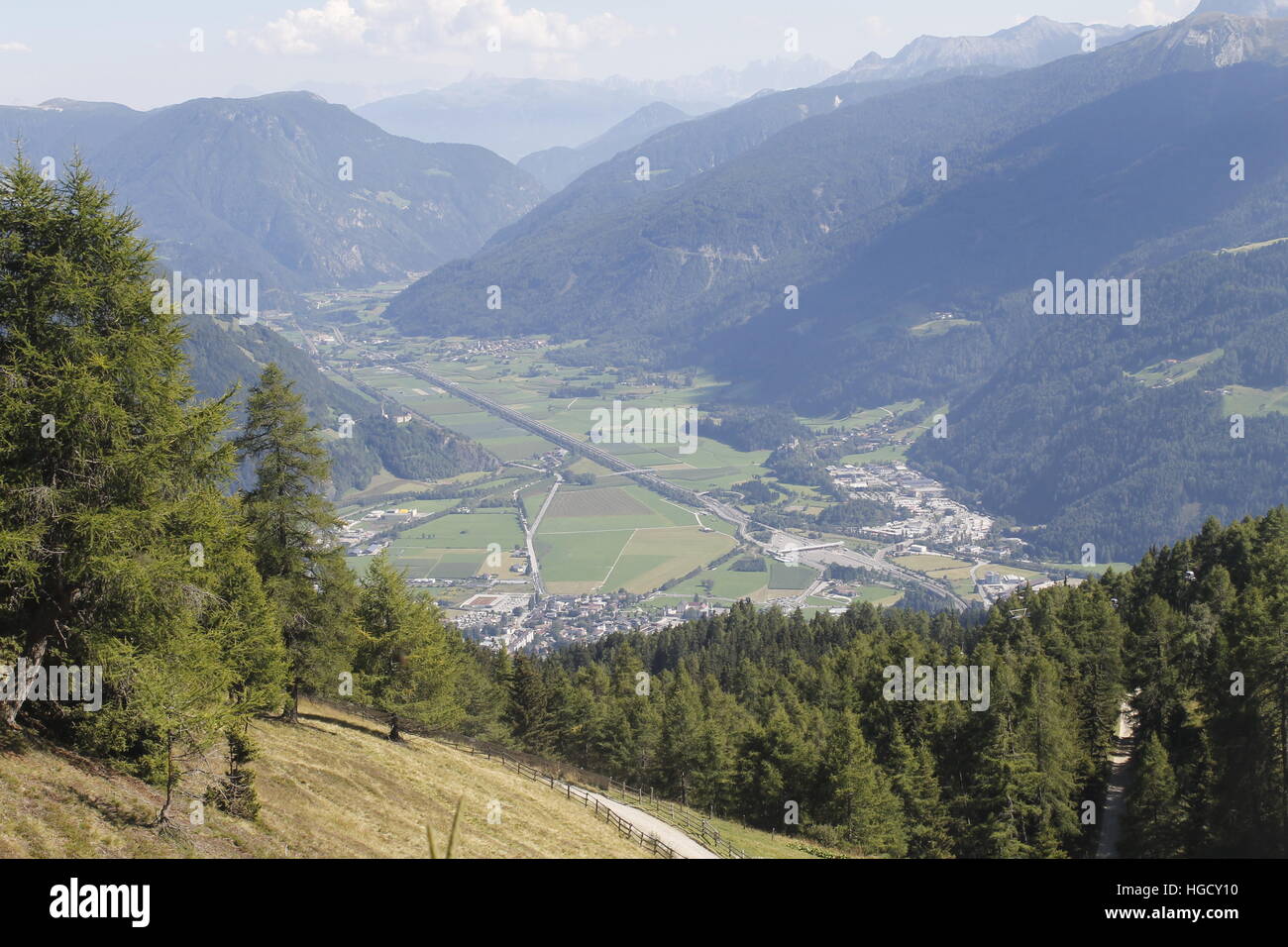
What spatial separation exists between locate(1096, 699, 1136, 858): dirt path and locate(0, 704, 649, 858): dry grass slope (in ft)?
92.3

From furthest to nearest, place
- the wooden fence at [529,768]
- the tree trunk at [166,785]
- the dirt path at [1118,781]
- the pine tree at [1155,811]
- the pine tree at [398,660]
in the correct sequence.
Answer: the dirt path at [1118,781], the pine tree at [1155,811], the pine tree at [398,660], the wooden fence at [529,768], the tree trunk at [166,785]

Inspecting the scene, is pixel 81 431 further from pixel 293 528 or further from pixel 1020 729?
pixel 1020 729

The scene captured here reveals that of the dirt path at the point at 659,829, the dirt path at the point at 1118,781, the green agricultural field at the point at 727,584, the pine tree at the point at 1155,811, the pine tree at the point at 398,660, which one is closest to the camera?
the dirt path at the point at 659,829

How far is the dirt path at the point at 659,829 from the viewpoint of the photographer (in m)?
36.2

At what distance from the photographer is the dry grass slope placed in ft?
59.4

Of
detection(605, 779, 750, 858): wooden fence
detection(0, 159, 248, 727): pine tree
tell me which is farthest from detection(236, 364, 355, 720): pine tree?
detection(605, 779, 750, 858): wooden fence

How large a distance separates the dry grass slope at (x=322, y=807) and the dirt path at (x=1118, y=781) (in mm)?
28144

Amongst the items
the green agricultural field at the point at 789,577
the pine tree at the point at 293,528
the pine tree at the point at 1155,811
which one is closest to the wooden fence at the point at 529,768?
the pine tree at the point at 293,528

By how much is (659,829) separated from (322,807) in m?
16.6

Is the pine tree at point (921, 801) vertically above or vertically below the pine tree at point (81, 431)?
below

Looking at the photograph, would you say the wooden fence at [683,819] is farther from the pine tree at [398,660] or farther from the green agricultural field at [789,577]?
the green agricultural field at [789,577]

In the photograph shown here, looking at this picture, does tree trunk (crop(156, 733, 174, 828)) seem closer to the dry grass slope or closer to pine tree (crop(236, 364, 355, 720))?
the dry grass slope
